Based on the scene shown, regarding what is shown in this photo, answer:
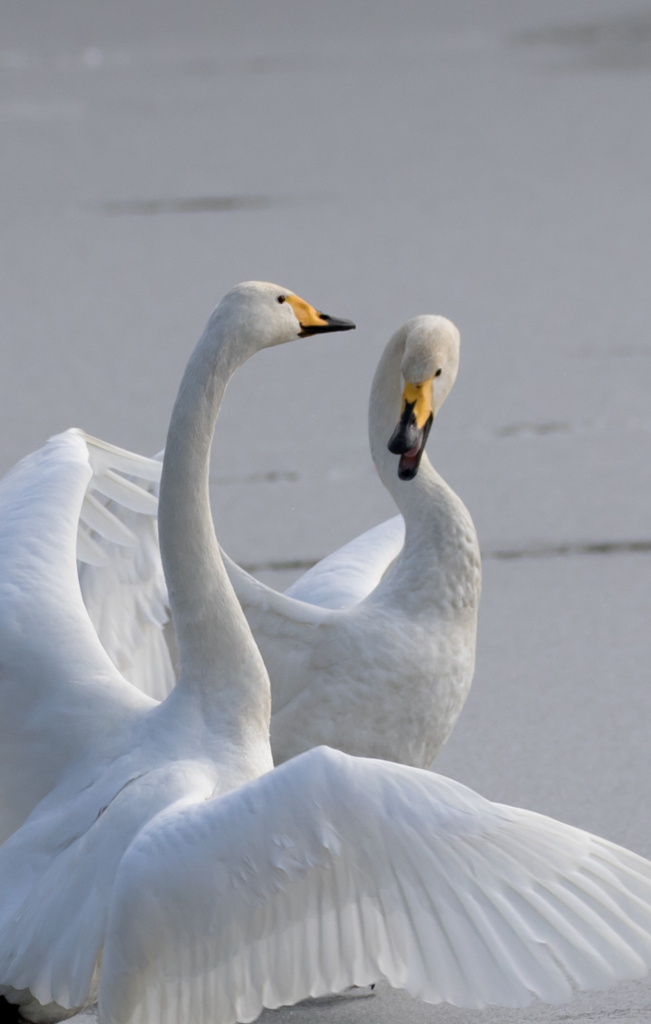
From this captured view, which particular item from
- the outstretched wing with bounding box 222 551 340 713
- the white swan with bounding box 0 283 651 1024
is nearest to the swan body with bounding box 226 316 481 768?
the outstretched wing with bounding box 222 551 340 713

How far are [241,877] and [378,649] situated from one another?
968 millimetres

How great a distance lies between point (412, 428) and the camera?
318 cm

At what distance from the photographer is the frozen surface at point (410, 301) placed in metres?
4.08

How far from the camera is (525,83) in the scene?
13.3 metres

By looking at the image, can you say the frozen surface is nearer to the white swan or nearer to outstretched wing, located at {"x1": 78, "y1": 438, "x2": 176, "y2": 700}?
the white swan

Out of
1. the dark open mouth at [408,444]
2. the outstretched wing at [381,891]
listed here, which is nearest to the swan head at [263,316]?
the dark open mouth at [408,444]

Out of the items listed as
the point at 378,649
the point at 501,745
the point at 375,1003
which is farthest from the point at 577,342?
the point at 375,1003

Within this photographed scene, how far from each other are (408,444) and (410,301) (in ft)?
14.8

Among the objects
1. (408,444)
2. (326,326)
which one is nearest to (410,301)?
(408,444)

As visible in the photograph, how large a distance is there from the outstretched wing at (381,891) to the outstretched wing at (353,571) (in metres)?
1.19

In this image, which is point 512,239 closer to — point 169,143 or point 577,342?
point 577,342

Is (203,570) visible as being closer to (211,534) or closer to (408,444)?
(211,534)

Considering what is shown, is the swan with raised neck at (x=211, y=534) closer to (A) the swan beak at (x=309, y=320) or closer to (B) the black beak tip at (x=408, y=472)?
(A) the swan beak at (x=309, y=320)

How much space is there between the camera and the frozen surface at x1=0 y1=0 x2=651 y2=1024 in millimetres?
4078
